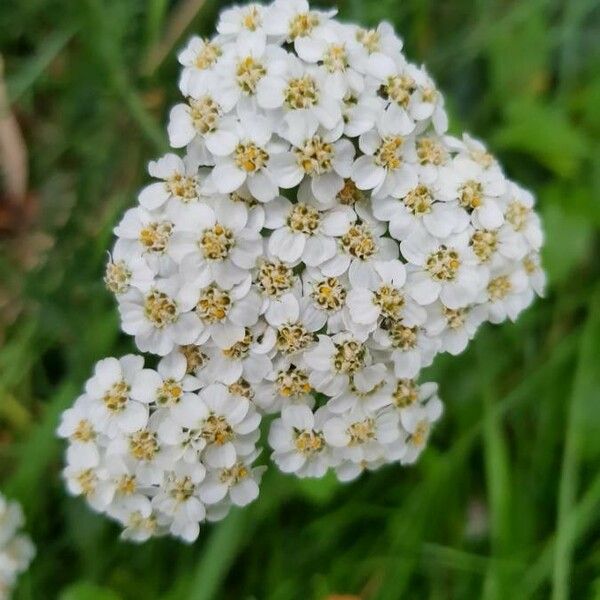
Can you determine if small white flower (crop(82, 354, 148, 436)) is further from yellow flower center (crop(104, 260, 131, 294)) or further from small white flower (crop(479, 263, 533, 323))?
small white flower (crop(479, 263, 533, 323))

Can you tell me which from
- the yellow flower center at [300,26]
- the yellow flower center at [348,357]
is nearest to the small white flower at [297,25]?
the yellow flower center at [300,26]

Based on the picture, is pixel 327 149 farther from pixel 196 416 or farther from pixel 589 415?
pixel 589 415

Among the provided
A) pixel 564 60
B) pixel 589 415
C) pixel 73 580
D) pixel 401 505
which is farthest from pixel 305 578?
pixel 564 60

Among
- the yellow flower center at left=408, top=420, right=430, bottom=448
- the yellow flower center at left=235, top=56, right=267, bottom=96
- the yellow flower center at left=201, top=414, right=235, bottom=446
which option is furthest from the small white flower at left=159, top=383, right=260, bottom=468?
the yellow flower center at left=235, top=56, right=267, bottom=96

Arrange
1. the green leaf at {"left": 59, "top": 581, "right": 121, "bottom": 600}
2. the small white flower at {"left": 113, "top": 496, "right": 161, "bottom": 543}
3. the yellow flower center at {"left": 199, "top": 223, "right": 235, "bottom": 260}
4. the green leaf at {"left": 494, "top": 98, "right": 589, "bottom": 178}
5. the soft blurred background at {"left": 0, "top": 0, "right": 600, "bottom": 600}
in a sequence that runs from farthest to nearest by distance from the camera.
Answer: the green leaf at {"left": 494, "top": 98, "right": 589, "bottom": 178}
the soft blurred background at {"left": 0, "top": 0, "right": 600, "bottom": 600}
the green leaf at {"left": 59, "top": 581, "right": 121, "bottom": 600}
the small white flower at {"left": 113, "top": 496, "right": 161, "bottom": 543}
the yellow flower center at {"left": 199, "top": 223, "right": 235, "bottom": 260}

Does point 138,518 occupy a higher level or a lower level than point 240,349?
lower

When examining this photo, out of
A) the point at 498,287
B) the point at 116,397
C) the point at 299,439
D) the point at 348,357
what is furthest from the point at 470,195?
the point at 116,397

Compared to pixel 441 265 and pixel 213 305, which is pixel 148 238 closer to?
pixel 213 305
